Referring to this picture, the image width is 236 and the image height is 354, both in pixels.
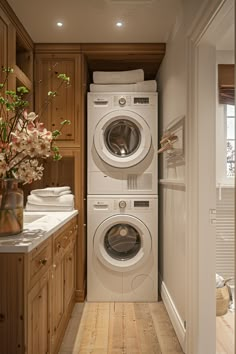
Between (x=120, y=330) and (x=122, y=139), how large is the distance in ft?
5.63

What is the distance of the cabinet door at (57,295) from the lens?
2.01 metres

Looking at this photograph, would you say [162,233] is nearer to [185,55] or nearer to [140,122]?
[140,122]

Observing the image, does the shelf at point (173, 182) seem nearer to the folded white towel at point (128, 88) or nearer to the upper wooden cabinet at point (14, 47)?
the folded white towel at point (128, 88)

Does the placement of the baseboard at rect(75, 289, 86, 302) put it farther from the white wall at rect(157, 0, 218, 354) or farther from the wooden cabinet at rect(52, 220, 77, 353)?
the white wall at rect(157, 0, 218, 354)

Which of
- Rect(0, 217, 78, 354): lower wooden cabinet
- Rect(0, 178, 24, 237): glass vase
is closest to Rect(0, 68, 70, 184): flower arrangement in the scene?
Rect(0, 178, 24, 237): glass vase

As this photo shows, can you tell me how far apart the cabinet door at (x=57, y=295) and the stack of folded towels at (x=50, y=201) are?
0.63 meters

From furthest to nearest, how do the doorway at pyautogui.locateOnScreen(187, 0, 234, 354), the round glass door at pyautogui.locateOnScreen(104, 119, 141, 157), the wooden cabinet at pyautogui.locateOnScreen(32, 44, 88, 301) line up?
the round glass door at pyautogui.locateOnScreen(104, 119, 141, 157) < the wooden cabinet at pyautogui.locateOnScreen(32, 44, 88, 301) < the doorway at pyautogui.locateOnScreen(187, 0, 234, 354)

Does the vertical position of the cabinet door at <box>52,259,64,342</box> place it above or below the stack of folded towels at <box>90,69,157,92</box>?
below

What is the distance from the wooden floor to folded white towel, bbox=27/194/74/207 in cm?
156

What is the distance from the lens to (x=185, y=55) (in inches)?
86.4

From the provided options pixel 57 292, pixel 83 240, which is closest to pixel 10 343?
pixel 57 292

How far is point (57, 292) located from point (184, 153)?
1.25 meters

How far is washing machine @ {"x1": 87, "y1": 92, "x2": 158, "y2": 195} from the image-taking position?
312 cm

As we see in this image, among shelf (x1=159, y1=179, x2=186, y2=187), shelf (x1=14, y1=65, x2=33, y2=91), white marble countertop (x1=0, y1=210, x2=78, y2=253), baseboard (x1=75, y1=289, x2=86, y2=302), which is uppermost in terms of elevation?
shelf (x1=14, y1=65, x2=33, y2=91)
